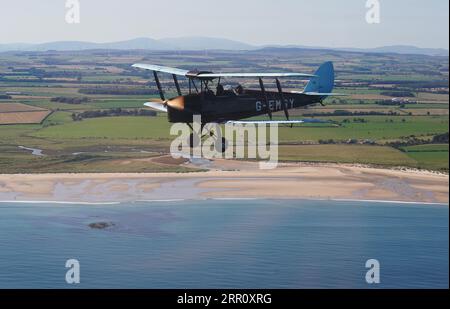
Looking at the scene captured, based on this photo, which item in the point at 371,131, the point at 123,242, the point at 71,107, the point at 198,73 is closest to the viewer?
the point at 198,73

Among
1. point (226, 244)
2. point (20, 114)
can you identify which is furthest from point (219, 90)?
point (20, 114)

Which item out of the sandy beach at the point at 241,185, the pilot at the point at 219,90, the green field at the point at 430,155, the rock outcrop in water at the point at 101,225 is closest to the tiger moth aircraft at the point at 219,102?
the pilot at the point at 219,90

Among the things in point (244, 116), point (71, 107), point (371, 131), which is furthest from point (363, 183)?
point (71, 107)

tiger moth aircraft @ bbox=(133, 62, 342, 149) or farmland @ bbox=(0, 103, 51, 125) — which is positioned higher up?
tiger moth aircraft @ bbox=(133, 62, 342, 149)

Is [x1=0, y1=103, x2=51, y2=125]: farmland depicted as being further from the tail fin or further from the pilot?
the pilot

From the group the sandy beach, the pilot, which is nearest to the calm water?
the sandy beach

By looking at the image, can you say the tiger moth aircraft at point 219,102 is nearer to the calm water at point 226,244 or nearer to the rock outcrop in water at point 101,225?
the calm water at point 226,244
